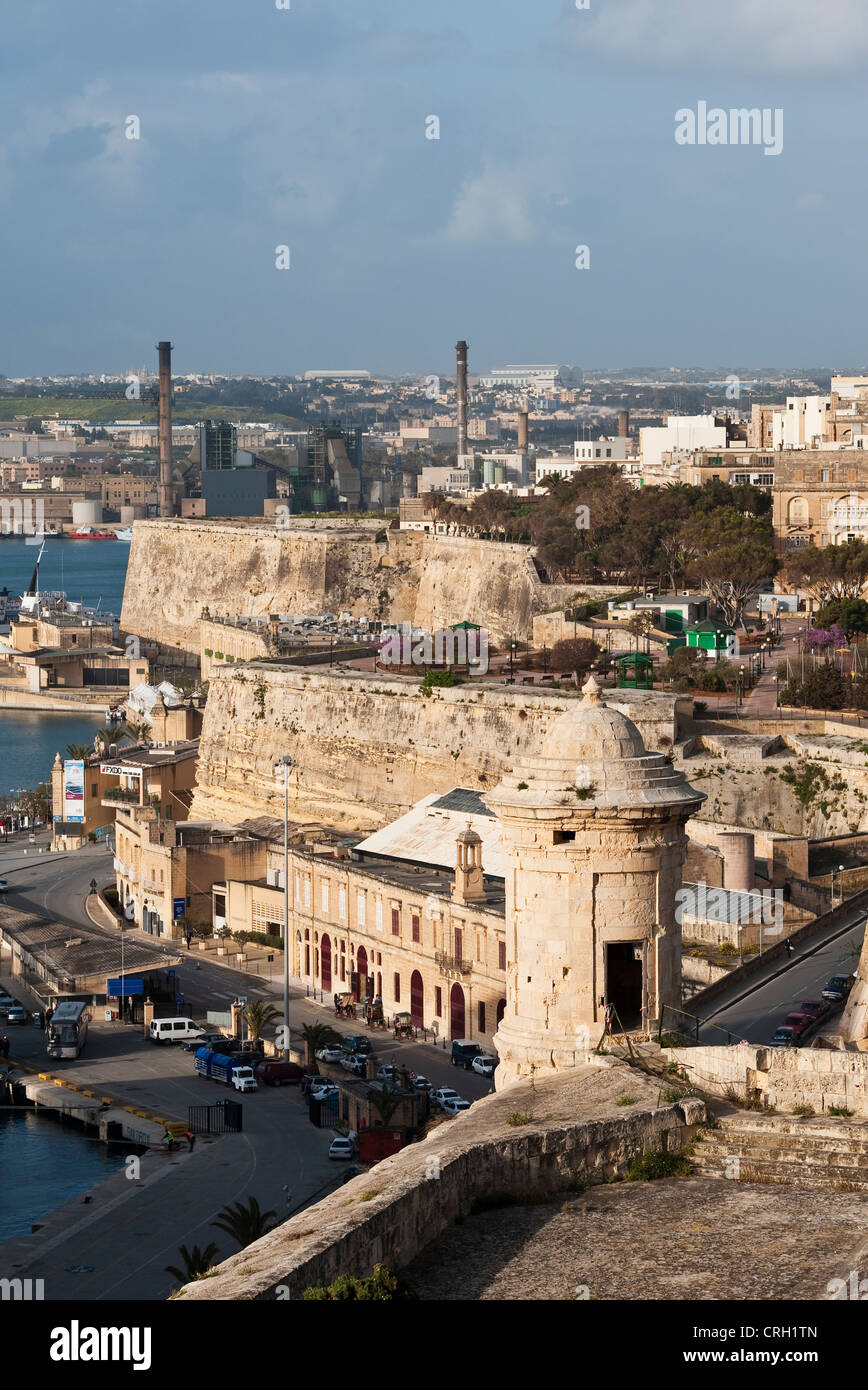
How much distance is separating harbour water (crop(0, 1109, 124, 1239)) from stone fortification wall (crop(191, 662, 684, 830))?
14323 mm

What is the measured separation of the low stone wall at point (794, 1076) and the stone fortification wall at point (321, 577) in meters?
53.8

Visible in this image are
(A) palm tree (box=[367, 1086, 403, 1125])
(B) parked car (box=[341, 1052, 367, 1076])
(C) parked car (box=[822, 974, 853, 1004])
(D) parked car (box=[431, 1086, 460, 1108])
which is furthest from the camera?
(B) parked car (box=[341, 1052, 367, 1076])

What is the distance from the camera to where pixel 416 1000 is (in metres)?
34.1

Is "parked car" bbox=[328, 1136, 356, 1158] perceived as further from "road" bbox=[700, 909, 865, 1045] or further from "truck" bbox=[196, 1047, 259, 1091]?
"road" bbox=[700, 909, 865, 1045]

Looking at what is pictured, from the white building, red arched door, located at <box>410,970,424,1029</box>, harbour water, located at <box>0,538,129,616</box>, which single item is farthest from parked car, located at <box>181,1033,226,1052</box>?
harbour water, located at <box>0,538,129,616</box>

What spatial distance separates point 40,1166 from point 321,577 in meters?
55.3

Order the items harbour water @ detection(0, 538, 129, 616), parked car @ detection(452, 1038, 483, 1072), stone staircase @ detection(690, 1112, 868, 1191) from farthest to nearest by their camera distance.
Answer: harbour water @ detection(0, 538, 129, 616)
parked car @ detection(452, 1038, 483, 1072)
stone staircase @ detection(690, 1112, 868, 1191)

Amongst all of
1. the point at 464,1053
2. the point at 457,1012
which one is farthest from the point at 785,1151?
the point at 457,1012

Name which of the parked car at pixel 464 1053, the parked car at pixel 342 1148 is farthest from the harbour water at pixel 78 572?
the parked car at pixel 342 1148

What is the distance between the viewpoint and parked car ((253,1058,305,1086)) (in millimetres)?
30422

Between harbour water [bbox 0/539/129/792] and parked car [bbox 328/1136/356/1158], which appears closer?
parked car [bbox 328/1136/356/1158]

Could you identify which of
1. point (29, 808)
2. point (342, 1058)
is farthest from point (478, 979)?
point (29, 808)

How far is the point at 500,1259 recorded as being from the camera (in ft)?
22.8
